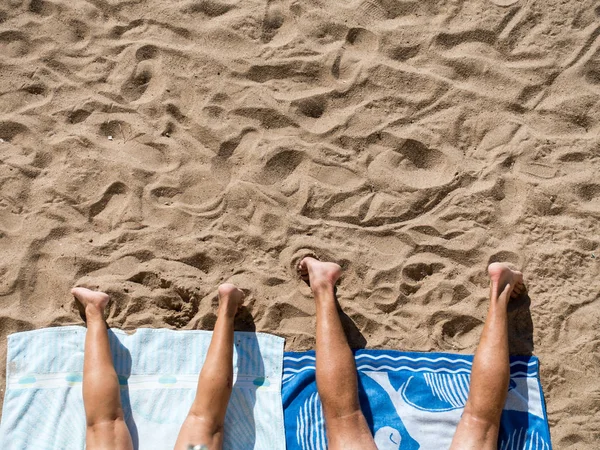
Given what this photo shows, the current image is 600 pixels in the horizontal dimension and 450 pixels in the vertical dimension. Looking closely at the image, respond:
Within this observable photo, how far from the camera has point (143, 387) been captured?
294 centimetres

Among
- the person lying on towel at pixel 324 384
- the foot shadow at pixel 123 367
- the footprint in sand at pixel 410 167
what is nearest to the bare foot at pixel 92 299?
the person lying on towel at pixel 324 384

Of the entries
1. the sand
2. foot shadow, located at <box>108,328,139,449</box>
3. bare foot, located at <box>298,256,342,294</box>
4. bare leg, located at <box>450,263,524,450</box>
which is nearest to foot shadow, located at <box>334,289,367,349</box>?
the sand

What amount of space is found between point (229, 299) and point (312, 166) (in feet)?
2.79

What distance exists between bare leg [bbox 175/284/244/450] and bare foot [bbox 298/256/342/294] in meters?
0.45

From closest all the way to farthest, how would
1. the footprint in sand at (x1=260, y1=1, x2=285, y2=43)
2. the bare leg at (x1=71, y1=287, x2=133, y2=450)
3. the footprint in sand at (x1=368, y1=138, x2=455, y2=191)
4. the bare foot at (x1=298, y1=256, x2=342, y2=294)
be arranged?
the bare leg at (x1=71, y1=287, x2=133, y2=450)
the bare foot at (x1=298, y1=256, x2=342, y2=294)
the footprint in sand at (x1=368, y1=138, x2=455, y2=191)
the footprint in sand at (x1=260, y1=1, x2=285, y2=43)

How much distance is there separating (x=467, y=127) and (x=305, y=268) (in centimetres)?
119

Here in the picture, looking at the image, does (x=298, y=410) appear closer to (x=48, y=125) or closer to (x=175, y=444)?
(x=175, y=444)

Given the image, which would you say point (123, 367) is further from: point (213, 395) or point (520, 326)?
point (520, 326)

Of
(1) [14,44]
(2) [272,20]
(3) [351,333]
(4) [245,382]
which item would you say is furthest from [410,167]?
(1) [14,44]

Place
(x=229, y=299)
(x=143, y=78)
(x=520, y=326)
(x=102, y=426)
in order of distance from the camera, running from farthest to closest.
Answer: (x=143, y=78) → (x=520, y=326) → (x=229, y=299) → (x=102, y=426)

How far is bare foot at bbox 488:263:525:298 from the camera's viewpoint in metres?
2.94

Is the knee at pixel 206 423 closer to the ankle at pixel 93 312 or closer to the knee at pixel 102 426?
the knee at pixel 102 426

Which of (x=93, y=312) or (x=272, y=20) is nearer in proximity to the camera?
(x=93, y=312)

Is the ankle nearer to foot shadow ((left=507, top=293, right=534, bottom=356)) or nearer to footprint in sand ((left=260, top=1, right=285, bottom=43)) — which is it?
footprint in sand ((left=260, top=1, right=285, bottom=43))
